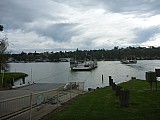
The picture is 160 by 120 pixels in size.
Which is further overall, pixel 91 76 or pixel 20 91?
pixel 91 76

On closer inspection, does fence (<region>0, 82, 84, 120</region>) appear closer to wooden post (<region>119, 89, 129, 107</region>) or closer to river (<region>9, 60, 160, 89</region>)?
wooden post (<region>119, 89, 129, 107</region>)

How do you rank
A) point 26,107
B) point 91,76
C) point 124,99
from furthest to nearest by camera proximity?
point 91,76
point 124,99
point 26,107

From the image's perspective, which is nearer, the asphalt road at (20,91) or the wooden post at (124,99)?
the wooden post at (124,99)

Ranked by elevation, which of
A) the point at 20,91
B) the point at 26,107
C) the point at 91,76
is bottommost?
the point at 91,76

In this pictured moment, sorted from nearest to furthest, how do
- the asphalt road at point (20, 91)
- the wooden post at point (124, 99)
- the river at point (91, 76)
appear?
the wooden post at point (124, 99)
the asphalt road at point (20, 91)
the river at point (91, 76)

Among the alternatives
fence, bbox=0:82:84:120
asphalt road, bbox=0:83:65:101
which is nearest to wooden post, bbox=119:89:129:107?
fence, bbox=0:82:84:120

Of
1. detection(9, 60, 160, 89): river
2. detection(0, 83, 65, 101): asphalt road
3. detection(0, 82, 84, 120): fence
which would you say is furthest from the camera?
detection(9, 60, 160, 89): river

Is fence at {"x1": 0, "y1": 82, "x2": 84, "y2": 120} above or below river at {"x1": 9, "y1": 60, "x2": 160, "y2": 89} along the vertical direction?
above

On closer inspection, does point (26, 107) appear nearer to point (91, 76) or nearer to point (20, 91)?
point (20, 91)

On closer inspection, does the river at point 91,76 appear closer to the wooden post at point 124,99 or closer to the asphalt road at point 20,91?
the asphalt road at point 20,91

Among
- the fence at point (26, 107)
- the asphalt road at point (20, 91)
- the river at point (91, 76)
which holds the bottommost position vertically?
the river at point (91, 76)

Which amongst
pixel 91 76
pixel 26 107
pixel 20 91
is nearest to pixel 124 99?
pixel 26 107

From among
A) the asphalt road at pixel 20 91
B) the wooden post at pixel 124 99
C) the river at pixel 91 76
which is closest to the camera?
the wooden post at pixel 124 99

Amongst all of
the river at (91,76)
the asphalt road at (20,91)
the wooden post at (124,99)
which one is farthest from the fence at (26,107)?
the river at (91,76)
